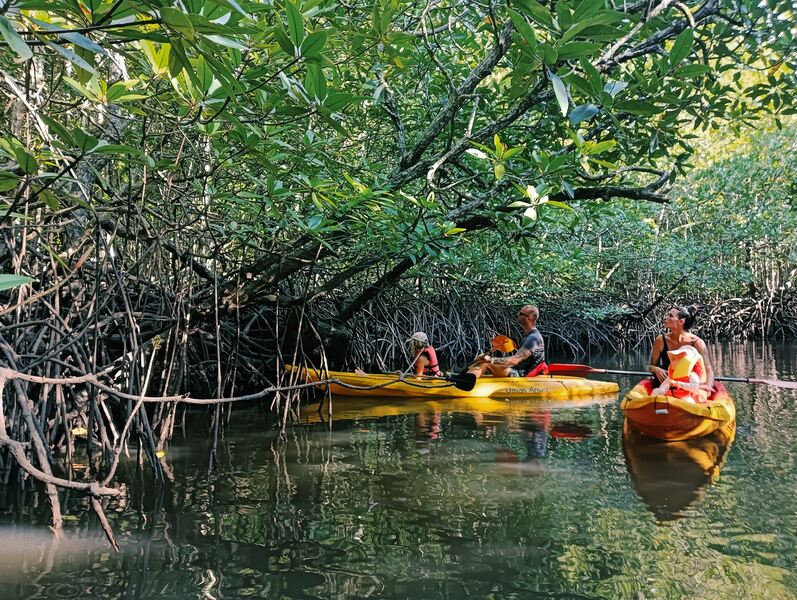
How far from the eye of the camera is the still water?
251 centimetres

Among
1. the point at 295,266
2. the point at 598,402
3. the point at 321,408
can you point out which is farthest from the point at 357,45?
the point at 598,402

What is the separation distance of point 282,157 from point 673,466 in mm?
3145

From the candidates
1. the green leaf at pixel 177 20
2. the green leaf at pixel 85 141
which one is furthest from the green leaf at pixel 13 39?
the green leaf at pixel 85 141

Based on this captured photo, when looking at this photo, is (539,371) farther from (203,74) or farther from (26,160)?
(26,160)

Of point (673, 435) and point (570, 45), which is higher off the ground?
point (570, 45)

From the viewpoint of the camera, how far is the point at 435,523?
123 inches

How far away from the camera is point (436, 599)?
2377 millimetres

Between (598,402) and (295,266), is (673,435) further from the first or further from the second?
(295,266)

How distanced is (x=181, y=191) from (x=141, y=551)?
207 cm

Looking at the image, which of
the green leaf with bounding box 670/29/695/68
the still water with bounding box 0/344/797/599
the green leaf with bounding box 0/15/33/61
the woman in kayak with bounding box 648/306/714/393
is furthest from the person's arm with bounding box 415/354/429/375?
the green leaf with bounding box 0/15/33/61

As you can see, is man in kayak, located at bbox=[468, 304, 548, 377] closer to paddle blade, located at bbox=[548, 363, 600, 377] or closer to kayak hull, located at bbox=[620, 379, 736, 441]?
paddle blade, located at bbox=[548, 363, 600, 377]

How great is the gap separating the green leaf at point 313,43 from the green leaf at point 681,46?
4.37 feet

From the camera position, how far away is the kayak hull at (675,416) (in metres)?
4.73

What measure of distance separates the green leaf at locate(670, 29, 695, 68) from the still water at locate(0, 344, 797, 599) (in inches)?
78.6
